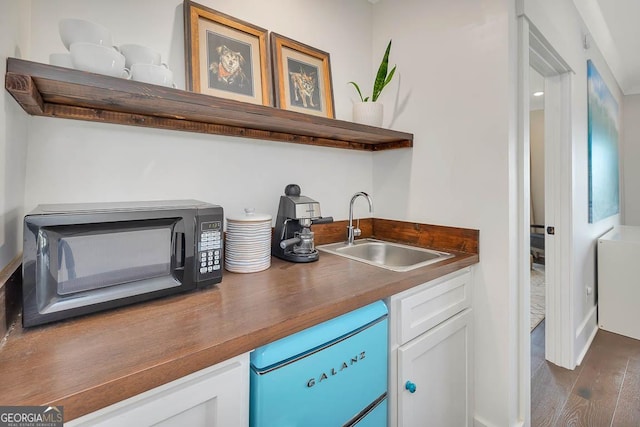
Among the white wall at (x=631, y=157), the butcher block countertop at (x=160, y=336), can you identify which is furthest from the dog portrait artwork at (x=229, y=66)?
the white wall at (x=631, y=157)

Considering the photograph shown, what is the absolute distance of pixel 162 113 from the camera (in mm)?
1053

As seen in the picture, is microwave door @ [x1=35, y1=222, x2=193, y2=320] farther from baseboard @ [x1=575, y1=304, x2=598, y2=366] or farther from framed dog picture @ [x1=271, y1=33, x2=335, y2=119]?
baseboard @ [x1=575, y1=304, x2=598, y2=366]

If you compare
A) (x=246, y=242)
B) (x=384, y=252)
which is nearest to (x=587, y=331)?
(x=384, y=252)

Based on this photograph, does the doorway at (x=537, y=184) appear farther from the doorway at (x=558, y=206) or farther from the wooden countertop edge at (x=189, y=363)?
the wooden countertop edge at (x=189, y=363)

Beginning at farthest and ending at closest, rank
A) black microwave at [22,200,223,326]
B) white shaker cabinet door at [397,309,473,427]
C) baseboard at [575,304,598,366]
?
baseboard at [575,304,598,366]
white shaker cabinet door at [397,309,473,427]
black microwave at [22,200,223,326]

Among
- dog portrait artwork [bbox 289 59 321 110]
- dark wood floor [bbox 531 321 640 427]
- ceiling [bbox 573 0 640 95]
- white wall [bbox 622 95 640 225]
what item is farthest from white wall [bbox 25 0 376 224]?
white wall [bbox 622 95 640 225]

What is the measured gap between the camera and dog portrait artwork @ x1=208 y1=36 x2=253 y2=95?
3.93 ft

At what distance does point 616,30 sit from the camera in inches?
98.3

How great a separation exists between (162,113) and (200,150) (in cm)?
20

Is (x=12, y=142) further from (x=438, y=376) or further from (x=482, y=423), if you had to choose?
(x=482, y=423)

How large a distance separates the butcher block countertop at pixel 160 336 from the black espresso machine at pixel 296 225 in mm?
241

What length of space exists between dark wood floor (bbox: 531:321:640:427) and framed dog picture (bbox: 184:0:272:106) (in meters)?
2.19

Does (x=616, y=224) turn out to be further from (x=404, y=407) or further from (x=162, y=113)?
(x=162, y=113)

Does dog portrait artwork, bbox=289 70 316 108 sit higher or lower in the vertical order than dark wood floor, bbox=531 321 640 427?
higher
